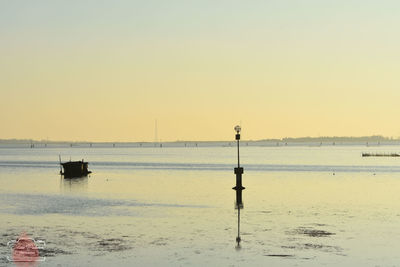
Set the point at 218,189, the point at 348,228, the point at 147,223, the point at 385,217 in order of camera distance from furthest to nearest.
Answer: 1. the point at 218,189
2. the point at 385,217
3. the point at 147,223
4. the point at 348,228

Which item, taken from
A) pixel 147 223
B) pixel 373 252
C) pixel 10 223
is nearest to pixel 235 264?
pixel 373 252

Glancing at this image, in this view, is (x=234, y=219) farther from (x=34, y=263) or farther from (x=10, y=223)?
(x=34, y=263)

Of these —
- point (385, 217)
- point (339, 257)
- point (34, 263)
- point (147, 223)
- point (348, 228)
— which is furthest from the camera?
point (385, 217)

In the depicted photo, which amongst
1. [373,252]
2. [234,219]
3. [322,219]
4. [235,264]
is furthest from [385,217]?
[235,264]

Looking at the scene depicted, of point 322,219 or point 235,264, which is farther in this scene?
point 322,219

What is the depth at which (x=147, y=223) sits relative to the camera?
4059 cm

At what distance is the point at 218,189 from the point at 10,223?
35645 millimetres

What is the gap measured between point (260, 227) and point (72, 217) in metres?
13.5

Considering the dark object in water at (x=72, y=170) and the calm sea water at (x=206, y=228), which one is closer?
the calm sea water at (x=206, y=228)

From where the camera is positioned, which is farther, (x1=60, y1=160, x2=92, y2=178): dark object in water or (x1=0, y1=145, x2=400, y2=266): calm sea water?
(x1=60, y1=160, x2=92, y2=178): dark object in water

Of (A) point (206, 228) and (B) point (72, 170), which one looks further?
(B) point (72, 170)

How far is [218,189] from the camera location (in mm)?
72750

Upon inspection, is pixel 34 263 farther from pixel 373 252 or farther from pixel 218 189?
pixel 218 189

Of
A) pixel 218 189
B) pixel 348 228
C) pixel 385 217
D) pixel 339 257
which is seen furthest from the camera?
pixel 218 189
